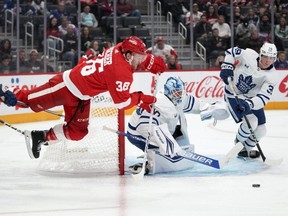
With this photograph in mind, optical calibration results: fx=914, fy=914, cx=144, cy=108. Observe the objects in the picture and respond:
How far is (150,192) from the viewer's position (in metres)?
6.29

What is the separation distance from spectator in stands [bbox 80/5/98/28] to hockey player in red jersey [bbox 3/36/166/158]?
509 cm

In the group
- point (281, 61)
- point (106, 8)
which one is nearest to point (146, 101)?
point (106, 8)

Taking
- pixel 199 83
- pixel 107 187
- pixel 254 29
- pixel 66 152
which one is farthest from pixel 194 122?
pixel 107 187

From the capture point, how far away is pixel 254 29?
12.7m

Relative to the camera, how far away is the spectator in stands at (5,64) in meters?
10.5

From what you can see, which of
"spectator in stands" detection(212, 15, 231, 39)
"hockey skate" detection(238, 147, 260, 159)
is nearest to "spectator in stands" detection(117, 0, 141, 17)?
"spectator in stands" detection(212, 15, 231, 39)

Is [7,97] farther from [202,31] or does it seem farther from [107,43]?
[202,31]

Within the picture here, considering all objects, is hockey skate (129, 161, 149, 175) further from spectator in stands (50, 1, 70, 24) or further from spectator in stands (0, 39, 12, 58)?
spectator in stands (50, 1, 70, 24)

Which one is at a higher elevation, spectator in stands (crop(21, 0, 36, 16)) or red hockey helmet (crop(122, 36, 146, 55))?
spectator in stands (crop(21, 0, 36, 16))

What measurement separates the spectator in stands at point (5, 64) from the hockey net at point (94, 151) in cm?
324

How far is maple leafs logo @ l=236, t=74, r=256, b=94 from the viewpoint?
771cm

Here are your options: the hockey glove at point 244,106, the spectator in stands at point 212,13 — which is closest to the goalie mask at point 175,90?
the hockey glove at point 244,106

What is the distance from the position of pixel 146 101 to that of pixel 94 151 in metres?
0.93

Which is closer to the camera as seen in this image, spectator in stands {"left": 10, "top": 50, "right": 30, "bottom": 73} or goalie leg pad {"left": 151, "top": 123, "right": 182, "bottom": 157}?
goalie leg pad {"left": 151, "top": 123, "right": 182, "bottom": 157}
